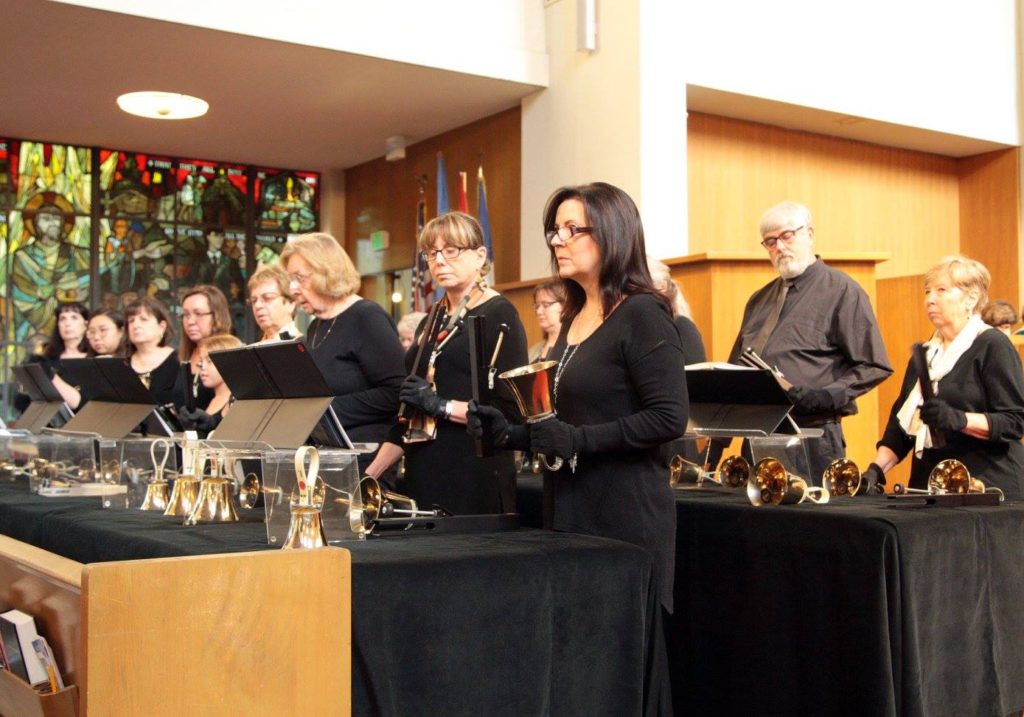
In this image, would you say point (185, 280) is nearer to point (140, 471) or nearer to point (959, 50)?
point (959, 50)

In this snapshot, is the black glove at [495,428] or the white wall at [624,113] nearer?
the black glove at [495,428]

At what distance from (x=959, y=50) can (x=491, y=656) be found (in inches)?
319

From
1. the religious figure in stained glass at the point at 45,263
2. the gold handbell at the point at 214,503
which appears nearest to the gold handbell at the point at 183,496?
the gold handbell at the point at 214,503

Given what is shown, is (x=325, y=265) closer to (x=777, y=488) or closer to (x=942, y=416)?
(x=777, y=488)

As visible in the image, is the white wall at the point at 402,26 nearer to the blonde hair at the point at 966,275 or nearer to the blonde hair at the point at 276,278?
the blonde hair at the point at 276,278

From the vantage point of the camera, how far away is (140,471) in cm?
319

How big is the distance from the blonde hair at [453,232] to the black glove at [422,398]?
0.43m

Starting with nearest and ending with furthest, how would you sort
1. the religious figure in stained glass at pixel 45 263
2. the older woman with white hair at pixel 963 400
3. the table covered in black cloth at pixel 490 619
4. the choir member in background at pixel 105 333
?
the table covered in black cloth at pixel 490 619
the older woman with white hair at pixel 963 400
the choir member in background at pixel 105 333
the religious figure in stained glass at pixel 45 263

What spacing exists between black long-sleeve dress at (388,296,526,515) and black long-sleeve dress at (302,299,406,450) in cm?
28

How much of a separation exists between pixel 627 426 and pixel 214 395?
2.35m

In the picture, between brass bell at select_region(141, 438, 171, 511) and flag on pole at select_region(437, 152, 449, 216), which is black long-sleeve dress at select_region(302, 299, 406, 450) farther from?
flag on pole at select_region(437, 152, 449, 216)

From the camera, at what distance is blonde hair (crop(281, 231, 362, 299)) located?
3539mm

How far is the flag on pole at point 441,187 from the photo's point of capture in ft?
29.6

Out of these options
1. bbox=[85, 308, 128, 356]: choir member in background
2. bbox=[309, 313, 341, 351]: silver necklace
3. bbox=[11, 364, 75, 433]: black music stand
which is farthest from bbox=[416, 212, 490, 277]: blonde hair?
bbox=[85, 308, 128, 356]: choir member in background
